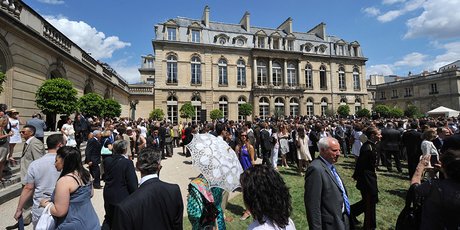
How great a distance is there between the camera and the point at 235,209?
18.7ft

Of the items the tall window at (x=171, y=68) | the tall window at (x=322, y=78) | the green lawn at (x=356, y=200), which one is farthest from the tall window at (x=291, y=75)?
the green lawn at (x=356, y=200)

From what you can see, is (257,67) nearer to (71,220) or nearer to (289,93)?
(289,93)

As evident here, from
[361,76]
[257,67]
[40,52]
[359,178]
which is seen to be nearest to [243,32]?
[257,67]

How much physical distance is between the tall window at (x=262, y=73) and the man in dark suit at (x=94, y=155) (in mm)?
28780

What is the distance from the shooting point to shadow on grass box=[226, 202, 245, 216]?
5460 mm

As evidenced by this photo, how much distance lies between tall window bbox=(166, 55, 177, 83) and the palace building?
0.12 metres

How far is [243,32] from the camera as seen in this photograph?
113ft

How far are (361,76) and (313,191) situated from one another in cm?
4300

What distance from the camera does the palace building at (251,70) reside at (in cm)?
3056

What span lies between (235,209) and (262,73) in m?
30.1

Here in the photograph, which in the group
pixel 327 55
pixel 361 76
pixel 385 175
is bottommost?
pixel 385 175

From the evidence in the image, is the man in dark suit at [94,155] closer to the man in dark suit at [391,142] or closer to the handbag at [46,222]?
the handbag at [46,222]

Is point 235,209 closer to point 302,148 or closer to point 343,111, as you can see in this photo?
point 302,148

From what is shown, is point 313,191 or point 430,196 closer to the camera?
point 430,196
